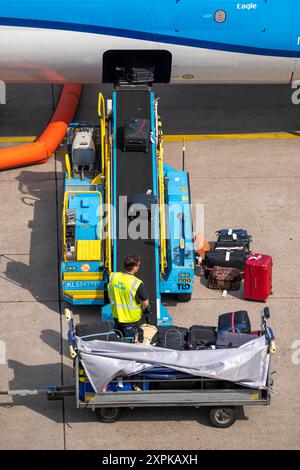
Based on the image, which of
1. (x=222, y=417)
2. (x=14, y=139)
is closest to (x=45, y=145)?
(x=14, y=139)

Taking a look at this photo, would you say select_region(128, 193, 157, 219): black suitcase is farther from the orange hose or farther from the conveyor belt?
the orange hose

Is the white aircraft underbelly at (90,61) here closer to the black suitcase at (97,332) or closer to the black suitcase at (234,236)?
the black suitcase at (234,236)

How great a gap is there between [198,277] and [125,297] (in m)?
3.66

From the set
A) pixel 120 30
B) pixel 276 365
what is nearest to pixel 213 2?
pixel 120 30

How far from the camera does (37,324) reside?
1655cm

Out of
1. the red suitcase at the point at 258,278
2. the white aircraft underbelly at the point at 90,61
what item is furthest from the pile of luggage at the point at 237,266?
the white aircraft underbelly at the point at 90,61

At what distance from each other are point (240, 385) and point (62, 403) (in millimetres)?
2518

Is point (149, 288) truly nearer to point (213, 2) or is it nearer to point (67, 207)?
point (67, 207)

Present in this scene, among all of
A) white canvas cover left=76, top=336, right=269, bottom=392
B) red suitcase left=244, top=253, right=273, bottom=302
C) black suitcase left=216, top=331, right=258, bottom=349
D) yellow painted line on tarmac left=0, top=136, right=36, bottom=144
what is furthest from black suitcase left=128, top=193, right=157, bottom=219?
yellow painted line on tarmac left=0, top=136, right=36, bottom=144

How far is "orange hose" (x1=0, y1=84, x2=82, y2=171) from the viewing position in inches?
834

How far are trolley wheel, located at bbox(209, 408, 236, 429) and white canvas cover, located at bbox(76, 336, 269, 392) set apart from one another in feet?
1.93

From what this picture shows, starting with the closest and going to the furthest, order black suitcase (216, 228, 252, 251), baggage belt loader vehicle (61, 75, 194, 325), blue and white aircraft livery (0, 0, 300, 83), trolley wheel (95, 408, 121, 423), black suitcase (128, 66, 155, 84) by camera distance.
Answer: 1. trolley wheel (95, 408, 121, 423)
2. baggage belt loader vehicle (61, 75, 194, 325)
3. black suitcase (216, 228, 252, 251)
4. blue and white aircraft livery (0, 0, 300, 83)
5. black suitcase (128, 66, 155, 84)

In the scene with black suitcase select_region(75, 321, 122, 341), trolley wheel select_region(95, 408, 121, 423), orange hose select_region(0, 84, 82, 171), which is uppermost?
orange hose select_region(0, 84, 82, 171)

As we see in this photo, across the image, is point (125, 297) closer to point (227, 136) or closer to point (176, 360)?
point (176, 360)
